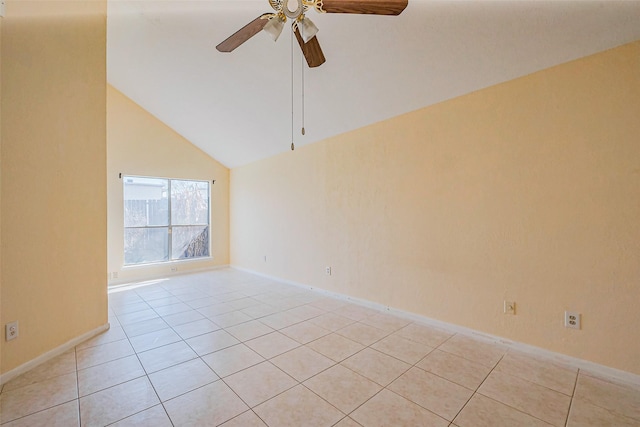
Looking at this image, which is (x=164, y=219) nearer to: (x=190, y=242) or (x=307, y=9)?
(x=190, y=242)

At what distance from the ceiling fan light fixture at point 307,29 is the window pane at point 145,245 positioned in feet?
16.0

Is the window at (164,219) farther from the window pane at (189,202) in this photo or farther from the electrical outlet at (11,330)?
the electrical outlet at (11,330)

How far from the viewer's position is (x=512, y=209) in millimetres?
2410

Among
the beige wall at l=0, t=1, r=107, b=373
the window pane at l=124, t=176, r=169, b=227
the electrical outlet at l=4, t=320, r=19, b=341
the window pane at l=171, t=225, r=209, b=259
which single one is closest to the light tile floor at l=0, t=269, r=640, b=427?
the electrical outlet at l=4, t=320, r=19, b=341

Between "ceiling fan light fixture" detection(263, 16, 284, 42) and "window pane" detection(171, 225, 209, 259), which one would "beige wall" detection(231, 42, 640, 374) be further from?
"window pane" detection(171, 225, 209, 259)

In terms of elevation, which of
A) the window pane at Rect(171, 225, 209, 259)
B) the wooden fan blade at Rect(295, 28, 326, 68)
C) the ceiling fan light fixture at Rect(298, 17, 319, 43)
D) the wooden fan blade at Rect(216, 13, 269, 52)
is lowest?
the window pane at Rect(171, 225, 209, 259)

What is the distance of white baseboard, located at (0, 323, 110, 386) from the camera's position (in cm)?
194

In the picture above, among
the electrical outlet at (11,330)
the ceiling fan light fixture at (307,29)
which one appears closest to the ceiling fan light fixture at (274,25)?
the ceiling fan light fixture at (307,29)

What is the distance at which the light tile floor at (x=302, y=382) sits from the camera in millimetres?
1602

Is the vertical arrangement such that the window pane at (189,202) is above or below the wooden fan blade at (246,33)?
below

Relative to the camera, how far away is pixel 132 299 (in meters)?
3.90

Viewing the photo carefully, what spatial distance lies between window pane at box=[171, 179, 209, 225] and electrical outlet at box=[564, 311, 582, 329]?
6049 mm

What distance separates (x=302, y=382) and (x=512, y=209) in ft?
7.41

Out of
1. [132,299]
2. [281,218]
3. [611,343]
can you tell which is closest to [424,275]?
[611,343]
